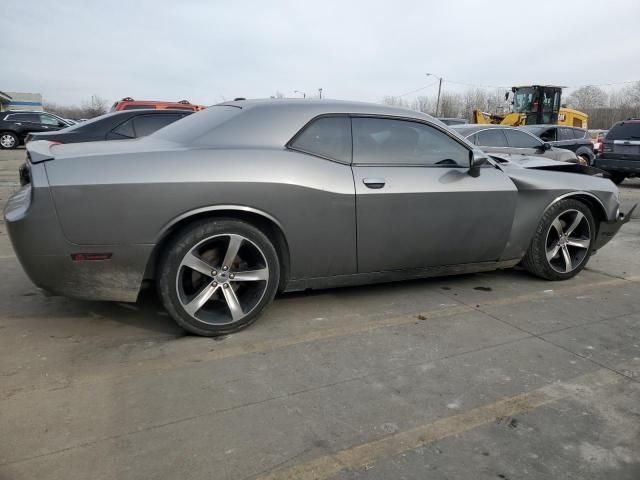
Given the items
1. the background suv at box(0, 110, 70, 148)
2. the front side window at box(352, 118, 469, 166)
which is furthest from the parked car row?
the background suv at box(0, 110, 70, 148)

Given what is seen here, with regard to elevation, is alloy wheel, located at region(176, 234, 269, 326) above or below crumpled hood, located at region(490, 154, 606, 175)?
below

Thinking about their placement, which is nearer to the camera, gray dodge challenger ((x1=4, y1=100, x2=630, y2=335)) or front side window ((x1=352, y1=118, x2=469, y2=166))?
gray dodge challenger ((x1=4, y1=100, x2=630, y2=335))

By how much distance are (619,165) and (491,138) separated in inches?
186

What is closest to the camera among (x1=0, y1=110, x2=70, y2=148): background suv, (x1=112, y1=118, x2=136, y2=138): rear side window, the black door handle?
the black door handle

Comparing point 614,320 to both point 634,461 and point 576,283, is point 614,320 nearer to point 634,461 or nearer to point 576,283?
point 576,283

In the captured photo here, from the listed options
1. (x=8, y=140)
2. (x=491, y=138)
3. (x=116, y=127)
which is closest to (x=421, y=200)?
(x=116, y=127)

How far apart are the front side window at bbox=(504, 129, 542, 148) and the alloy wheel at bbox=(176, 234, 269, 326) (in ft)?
25.3

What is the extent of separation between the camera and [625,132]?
1202 centimetres

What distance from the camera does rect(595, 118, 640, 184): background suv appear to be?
11695 millimetres

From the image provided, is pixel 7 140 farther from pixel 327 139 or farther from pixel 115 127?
pixel 327 139

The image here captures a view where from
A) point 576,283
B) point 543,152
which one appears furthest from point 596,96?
point 576,283

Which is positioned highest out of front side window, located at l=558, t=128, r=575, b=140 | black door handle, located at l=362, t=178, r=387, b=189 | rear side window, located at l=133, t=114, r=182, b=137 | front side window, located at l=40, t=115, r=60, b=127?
front side window, located at l=40, t=115, r=60, b=127

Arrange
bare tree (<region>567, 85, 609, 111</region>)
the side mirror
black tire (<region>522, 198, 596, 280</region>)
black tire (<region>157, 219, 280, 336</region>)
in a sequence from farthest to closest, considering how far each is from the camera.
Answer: bare tree (<region>567, 85, 609, 111</region>) → black tire (<region>522, 198, 596, 280</region>) → the side mirror → black tire (<region>157, 219, 280, 336</region>)

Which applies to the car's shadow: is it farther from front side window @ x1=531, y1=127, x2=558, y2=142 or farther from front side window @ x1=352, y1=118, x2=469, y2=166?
front side window @ x1=531, y1=127, x2=558, y2=142
